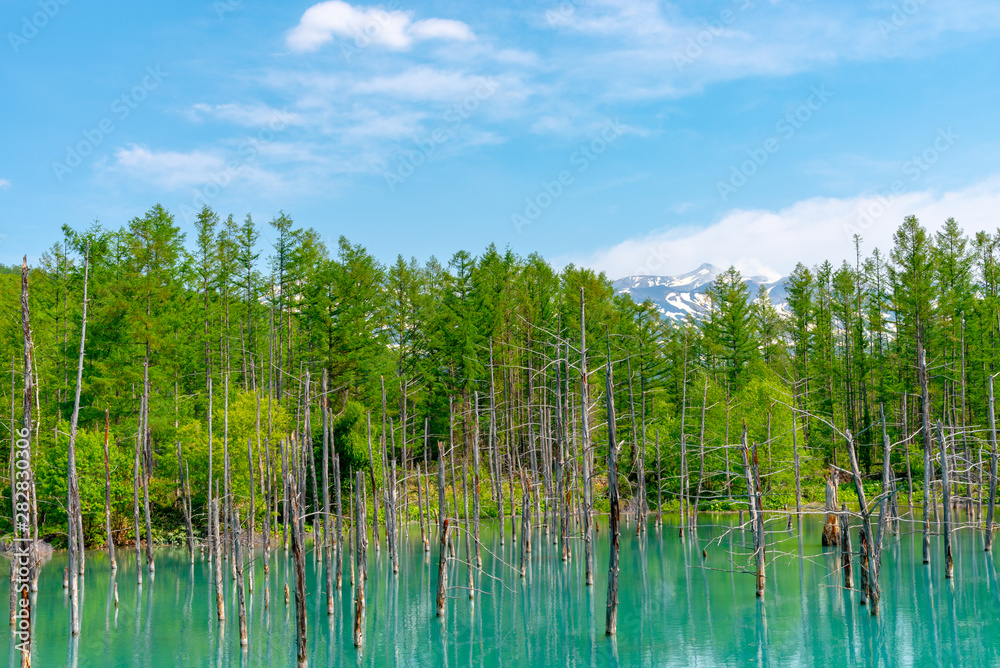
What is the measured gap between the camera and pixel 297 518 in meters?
12.5

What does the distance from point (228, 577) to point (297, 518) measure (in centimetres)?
1487

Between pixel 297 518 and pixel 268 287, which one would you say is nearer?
pixel 297 518

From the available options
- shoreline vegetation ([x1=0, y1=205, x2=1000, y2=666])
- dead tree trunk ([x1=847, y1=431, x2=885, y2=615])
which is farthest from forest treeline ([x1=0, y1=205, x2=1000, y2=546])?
dead tree trunk ([x1=847, y1=431, x2=885, y2=615])

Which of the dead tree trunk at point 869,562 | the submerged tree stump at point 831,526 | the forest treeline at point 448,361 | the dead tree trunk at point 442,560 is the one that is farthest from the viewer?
the forest treeline at point 448,361

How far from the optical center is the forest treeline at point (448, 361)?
31766mm

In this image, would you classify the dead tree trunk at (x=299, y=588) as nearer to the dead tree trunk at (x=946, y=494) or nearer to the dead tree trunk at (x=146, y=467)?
the dead tree trunk at (x=946, y=494)

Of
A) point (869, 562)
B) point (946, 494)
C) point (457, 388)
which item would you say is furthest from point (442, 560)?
point (457, 388)

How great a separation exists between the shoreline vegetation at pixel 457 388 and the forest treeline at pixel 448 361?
0.18 m

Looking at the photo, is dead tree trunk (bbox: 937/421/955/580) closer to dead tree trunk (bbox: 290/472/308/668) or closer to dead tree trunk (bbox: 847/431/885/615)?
dead tree trunk (bbox: 847/431/885/615)

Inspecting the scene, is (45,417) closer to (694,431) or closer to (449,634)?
(449,634)

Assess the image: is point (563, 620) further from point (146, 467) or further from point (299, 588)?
point (146, 467)

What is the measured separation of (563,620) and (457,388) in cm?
2643

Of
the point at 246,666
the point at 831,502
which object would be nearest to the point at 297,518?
the point at 246,666

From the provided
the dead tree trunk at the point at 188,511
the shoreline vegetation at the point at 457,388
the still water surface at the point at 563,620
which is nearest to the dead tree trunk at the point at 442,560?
the still water surface at the point at 563,620
